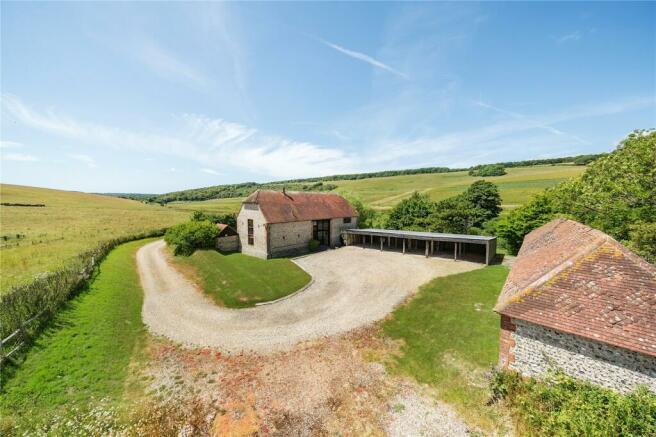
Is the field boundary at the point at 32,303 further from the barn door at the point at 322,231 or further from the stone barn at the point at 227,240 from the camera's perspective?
the barn door at the point at 322,231

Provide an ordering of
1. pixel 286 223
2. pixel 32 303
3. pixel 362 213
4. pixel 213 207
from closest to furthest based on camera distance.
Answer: pixel 32 303, pixel 286 223, pixel 362 213, pixel 213 207

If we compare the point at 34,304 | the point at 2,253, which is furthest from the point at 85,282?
the point at 2,253

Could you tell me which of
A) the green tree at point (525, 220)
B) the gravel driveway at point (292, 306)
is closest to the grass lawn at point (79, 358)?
the gravel driveway at point (292, 306)

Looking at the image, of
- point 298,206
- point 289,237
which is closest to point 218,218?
point 298,206

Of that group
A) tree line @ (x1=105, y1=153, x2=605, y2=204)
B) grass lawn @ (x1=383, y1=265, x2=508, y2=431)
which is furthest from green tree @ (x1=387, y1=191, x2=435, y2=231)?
tree line @ (x1=105, y1=153, x2=605, y2=204)

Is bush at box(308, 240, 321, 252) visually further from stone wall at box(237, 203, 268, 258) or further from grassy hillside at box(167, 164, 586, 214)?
grassy hillside at box(167, 164, 586, 214)

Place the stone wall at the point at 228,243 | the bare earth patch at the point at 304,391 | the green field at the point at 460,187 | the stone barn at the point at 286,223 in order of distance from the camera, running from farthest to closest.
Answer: the green field at the point at 460,187 < the stone wall at the point at 228,243 < the stone barn at the point at 286,223 < the bare earth patch at the point at 304,391

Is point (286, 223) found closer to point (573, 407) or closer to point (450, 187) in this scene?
point (573, 407)
